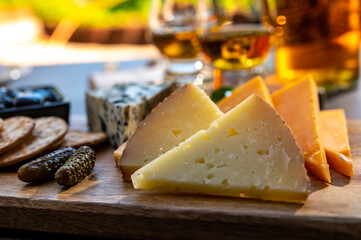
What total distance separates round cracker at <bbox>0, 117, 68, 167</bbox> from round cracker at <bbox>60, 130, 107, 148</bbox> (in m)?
0.03

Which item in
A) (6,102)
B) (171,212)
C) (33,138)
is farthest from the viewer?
(6,102)

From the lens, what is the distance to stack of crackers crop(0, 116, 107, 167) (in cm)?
104

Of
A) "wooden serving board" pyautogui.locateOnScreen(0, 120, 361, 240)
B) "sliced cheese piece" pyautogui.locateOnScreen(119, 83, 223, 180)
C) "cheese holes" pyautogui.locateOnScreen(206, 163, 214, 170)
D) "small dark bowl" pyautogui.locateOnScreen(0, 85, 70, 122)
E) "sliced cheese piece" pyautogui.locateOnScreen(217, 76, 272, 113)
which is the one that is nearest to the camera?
"wooden serving board" pyautogui.locateOnScreen(0, 120, 361, 240)

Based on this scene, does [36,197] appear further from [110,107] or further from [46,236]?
[110,107]

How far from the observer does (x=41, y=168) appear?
93 cm

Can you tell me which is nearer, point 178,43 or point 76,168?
point 76,168

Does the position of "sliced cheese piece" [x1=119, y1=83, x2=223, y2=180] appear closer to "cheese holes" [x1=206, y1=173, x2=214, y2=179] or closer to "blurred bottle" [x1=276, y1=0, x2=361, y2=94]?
"cheese holes" [x1=206, y1=173, x2=214, y2=179]

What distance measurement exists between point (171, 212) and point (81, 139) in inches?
19.2

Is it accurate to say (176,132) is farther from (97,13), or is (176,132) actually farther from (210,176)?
(97,13)

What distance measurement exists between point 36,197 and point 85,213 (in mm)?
110

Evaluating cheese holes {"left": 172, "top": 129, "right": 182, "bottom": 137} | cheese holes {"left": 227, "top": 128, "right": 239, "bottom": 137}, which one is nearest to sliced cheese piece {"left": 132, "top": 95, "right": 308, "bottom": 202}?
cheese holes {"left": 227, "top": 128, "right": 239, "bottom": 137}

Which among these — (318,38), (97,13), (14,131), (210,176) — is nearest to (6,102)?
(14,131)

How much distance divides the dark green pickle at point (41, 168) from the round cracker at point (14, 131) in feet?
0.43

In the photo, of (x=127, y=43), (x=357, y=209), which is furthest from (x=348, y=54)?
(x=127, y=43)
